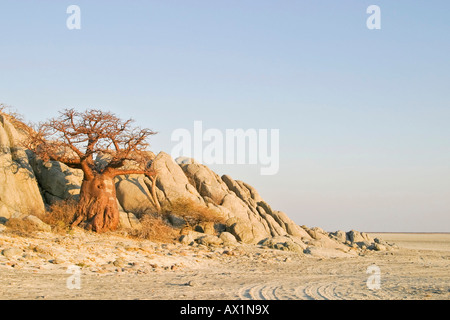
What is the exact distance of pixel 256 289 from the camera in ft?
37.1

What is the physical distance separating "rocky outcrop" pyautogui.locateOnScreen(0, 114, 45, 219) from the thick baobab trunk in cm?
206

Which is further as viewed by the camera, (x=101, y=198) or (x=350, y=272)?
(x=101, y=198)

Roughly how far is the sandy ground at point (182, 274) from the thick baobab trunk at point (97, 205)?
1.26 metres

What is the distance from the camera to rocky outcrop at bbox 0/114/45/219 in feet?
65.2

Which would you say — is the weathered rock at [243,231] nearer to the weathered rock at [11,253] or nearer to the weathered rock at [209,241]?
the weathered rock at [209,241]

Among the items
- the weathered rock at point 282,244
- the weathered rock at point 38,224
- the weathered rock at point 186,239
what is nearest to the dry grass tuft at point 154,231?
the weathered rock at point 186,239

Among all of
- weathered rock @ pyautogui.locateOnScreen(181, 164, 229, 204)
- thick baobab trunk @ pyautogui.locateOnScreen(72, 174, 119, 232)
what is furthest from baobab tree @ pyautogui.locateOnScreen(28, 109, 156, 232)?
weathered rock @ pyautogui.locateOnScreen(181, 164, 229, 204)

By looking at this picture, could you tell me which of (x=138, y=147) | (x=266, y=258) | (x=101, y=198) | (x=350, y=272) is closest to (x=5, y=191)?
(x=101, y=198)

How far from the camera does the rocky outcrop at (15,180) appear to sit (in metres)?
19.9

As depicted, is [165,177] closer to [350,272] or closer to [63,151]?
[63,151]
